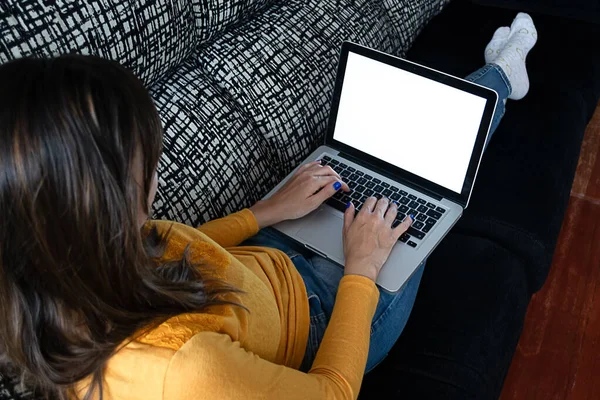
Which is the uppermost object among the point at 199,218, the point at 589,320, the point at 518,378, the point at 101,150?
the point at 101,150

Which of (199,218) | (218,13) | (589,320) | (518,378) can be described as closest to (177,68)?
(218,13)

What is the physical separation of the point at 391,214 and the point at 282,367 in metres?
0.41

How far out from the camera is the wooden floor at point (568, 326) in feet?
4.59

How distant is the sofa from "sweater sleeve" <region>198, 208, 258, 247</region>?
7 cm

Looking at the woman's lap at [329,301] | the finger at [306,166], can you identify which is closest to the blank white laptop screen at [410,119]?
the finger at [306,166]

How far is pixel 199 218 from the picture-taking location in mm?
1099

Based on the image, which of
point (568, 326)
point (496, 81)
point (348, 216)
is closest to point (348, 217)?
point (348, 216)

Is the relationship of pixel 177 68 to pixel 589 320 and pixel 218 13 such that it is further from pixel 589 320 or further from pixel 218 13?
pixel 589 320

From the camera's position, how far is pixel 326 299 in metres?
1.04

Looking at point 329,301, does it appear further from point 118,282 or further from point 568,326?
point 568,326

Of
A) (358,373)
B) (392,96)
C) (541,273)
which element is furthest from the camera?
(541,273)

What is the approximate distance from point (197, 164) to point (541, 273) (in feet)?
2.53

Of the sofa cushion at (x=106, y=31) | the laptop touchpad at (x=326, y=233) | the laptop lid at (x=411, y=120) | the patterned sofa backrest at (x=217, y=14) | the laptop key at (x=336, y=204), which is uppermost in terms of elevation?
the patterned sofa backrest at (x=217, y=14)

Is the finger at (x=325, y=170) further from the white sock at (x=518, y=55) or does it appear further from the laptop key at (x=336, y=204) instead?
the white sock at (x=518, y=55)
